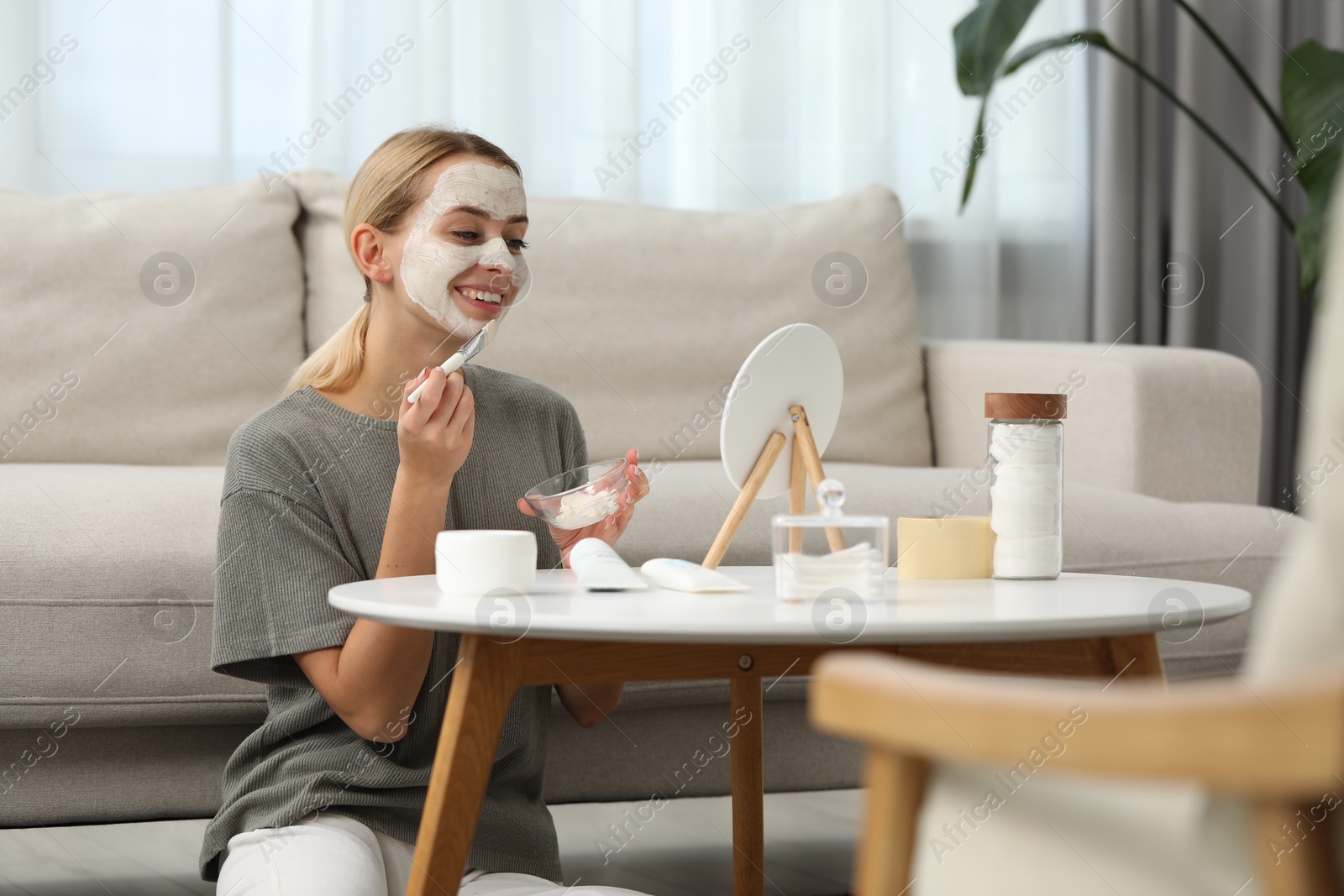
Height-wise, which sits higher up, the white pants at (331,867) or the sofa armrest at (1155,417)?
the sofa armrest at (1155,417)

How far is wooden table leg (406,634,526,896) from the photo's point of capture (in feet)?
2.68

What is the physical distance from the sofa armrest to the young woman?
98 centimetres

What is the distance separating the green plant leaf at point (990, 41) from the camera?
2.26m

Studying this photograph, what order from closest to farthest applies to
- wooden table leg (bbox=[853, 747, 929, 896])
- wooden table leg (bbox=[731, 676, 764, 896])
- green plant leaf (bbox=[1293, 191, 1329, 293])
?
wooden table leg (bbox=[853, 747, 929, 896]) → wooden table leg (bbox=[731, 676, 764, 896]) → green plant leaf (bbox=[1293, 191, 1329, 293])

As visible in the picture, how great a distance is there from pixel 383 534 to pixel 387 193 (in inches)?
14.0

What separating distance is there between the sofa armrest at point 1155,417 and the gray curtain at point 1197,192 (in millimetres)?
777

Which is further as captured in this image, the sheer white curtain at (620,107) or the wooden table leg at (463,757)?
the sheer white curtain at (620,107)

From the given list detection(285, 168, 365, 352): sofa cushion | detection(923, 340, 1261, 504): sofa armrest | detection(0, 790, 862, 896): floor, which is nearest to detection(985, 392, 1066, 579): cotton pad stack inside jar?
detection(0, 790, 862, 896): floor

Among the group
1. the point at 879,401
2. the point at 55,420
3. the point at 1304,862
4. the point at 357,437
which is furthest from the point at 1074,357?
the point at 1304,862

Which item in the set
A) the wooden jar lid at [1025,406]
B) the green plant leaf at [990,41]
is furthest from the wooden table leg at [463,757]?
the green plant leaf at [990,41]

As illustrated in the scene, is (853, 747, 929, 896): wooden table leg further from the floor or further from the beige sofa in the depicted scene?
the floor

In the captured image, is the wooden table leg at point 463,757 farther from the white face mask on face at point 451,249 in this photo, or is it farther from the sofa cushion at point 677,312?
the sofa cushion at point 677,312

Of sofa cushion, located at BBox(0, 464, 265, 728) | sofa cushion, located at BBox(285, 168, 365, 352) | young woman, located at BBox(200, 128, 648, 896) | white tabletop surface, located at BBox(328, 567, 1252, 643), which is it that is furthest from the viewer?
sofa cushion, located at BBox(285, 168, 365, 352)

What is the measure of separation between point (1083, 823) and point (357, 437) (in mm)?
820
